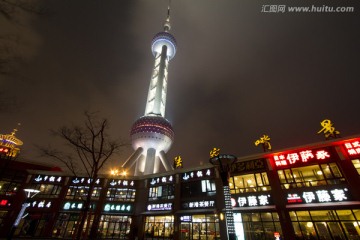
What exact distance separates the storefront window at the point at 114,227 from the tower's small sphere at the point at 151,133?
22.6 m

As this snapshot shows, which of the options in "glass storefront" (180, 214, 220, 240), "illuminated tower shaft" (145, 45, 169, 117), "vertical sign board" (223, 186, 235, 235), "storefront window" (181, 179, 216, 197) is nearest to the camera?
"vertical sign board" (223, 186, 235, 235)

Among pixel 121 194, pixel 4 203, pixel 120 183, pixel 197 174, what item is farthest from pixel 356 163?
pixel 4 203

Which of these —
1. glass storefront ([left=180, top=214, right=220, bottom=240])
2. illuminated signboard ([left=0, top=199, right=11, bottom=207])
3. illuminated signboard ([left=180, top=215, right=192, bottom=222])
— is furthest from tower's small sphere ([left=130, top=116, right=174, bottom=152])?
illuminated signboard ([left=0, top=199, right=11, bottom=207])

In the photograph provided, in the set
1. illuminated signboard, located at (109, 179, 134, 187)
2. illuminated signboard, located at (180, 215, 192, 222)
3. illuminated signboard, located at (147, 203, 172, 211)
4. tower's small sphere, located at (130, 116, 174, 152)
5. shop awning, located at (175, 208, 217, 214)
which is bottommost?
illuminated signboard, located at (180, 215, 192, 222)

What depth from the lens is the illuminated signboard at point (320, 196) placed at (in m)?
17.4

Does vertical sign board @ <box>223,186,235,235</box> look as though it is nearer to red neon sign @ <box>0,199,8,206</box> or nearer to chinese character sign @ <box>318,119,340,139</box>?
chinese character sign @ <box>318,119,340,139</box>

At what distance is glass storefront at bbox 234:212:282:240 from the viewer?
19.2 m

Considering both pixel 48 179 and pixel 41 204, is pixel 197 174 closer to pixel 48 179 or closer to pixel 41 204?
pixel 41 204

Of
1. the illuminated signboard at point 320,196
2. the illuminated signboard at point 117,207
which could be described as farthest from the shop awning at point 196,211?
the illuminated signboard at point 117,207

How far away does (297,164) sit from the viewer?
20.5 m

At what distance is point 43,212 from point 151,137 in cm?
2700

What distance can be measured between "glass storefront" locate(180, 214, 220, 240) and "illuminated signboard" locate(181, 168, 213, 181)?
16.3ft

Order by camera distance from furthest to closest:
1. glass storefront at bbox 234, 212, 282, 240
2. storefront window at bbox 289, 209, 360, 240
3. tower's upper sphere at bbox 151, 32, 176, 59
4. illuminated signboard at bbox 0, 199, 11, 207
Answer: tower's upper sphere at bbox 151, 32, 176, 59, illuminated signboard at bbox 0, 199, 11, 207, glass storefront at bbox 234, 212, 282, 240, storefront window at bbox 289, 209, 360, 240

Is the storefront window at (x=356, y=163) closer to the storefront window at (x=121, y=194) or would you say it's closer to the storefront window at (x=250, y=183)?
the storefront window at (x=250, y=183)
